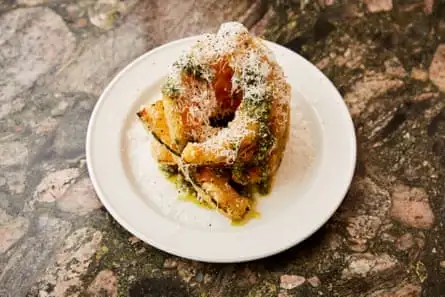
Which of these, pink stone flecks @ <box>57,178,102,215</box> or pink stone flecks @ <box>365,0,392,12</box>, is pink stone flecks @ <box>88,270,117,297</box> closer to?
pink stone flecks @ <box>57,178,102,215</box>

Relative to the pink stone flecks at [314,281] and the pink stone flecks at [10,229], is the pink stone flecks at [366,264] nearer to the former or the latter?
the pink stone flecks at [314,281]

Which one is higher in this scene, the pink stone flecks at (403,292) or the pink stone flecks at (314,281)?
the pink stone flecks at (314,281)

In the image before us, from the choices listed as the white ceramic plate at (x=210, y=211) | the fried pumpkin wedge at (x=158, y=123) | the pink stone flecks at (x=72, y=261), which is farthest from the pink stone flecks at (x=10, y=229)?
the fried pumpkin wedge at (x=158, y=123)

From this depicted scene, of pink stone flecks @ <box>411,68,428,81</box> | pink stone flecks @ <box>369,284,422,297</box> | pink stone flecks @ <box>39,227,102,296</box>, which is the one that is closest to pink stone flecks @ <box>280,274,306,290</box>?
pink stone flecks @ <box>369,284,422,297</box>

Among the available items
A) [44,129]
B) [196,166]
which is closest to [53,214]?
[44,129]

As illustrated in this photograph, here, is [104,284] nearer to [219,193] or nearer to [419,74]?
[219,193]

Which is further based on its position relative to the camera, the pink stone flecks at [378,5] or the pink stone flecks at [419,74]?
the pink stone flecks at [378,5]

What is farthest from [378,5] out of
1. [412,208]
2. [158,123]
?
[158,123]
